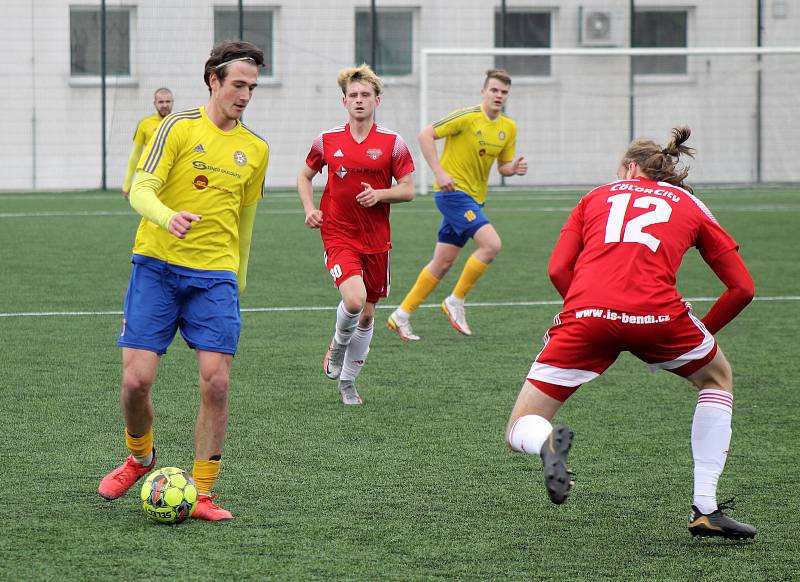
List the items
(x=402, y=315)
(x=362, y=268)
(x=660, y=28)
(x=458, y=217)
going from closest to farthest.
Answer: (x=362, y=268)
(x=402, y=315)
(x=458, y=217)
(x=660, y=28)

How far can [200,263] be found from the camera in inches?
190

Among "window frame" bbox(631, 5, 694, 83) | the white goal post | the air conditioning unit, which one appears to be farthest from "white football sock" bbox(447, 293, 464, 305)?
the air conditioning unit

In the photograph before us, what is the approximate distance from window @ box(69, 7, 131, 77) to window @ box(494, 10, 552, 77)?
25.3ft

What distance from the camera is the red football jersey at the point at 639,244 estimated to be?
14.3 feet

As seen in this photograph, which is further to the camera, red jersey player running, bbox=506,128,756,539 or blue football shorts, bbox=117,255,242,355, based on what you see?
blue football shorts, bbox=117,255,242,355

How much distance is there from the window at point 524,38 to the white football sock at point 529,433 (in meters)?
22.2

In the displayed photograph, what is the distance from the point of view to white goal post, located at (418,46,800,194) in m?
25.2

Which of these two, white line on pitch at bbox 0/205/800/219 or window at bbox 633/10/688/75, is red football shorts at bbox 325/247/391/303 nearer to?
white line on pitch at bbox 0/205/800/219

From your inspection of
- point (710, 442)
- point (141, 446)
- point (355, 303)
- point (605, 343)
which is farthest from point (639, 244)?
point (355, 303)

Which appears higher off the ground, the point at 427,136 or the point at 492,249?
the point at 427,136

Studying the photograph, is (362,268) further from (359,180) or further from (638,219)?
(638,219)

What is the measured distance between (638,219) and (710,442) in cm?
87

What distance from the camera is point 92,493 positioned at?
16.6 ft

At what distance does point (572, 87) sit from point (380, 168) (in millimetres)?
19265
